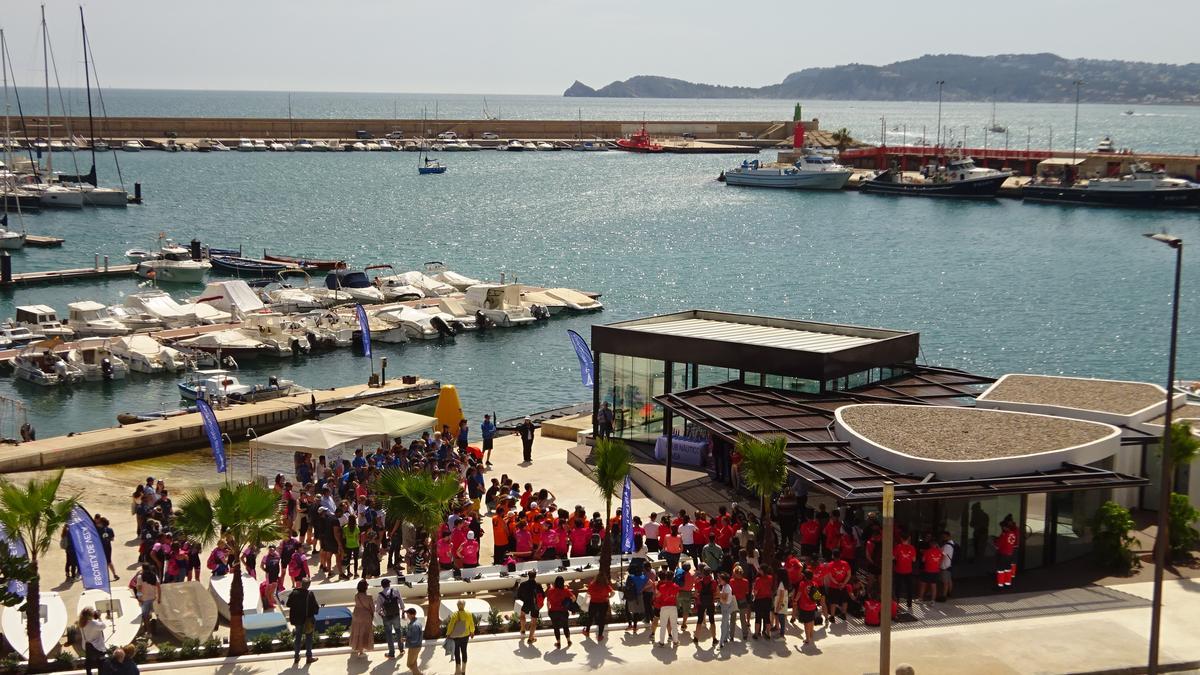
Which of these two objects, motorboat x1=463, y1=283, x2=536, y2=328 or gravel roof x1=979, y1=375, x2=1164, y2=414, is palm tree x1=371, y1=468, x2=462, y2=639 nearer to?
gravel roof x1=979, y1=375, x2=1164, y2=414

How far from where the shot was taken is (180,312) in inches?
2122

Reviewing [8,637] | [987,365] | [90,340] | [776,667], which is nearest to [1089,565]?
[776,667]

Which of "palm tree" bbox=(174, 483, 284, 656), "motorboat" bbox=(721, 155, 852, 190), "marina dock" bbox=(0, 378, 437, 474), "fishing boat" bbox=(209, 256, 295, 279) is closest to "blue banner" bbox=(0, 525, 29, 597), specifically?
"palm tree" bbox=(174, 483, 284, 656)

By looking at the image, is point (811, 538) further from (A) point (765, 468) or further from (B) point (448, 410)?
(B) point (448, 410)

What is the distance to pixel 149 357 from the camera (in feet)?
157

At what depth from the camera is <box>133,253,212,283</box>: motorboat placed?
7244 cm

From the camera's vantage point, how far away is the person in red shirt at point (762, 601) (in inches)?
660

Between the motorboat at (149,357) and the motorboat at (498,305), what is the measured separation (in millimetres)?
15087

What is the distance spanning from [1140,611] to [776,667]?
5.92 metres

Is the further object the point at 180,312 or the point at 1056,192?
the point at 1056,192

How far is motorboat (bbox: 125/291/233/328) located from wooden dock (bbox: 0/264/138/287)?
18.5 m

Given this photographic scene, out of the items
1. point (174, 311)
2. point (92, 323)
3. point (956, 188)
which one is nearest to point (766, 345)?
point (174, 311)

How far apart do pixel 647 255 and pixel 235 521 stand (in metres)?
77.0

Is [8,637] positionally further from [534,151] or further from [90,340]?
[534,151]
